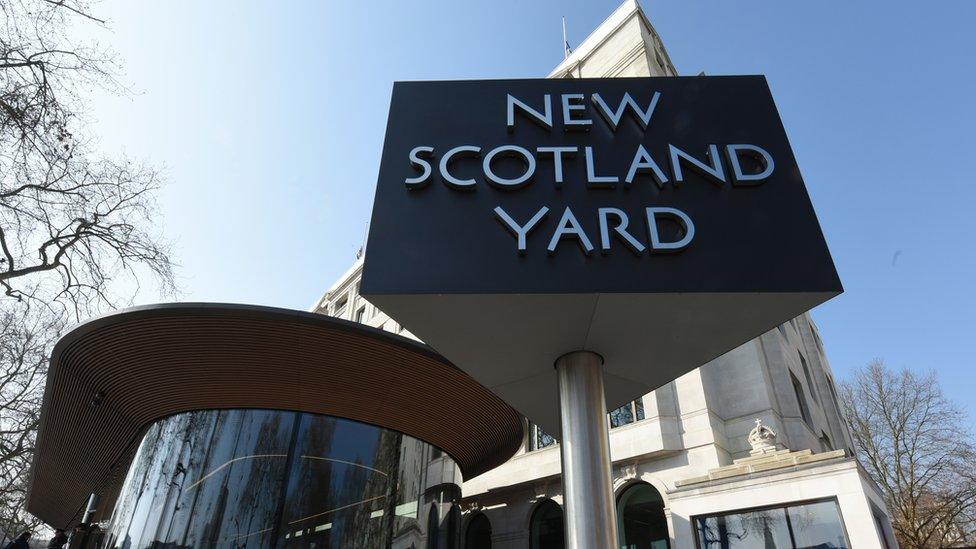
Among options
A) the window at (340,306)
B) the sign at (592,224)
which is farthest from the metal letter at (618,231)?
the window at (340,306)

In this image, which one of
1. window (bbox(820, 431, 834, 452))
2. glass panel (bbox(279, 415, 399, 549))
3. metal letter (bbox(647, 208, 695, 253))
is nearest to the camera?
metal letter (bbox(647, 208, 695, 253))

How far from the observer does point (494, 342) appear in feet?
21.7

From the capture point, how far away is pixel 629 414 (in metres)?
19.3

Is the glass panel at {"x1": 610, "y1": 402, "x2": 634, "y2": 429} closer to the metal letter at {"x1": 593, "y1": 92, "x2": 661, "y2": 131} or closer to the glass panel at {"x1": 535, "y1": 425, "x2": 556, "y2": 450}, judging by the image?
the glass panel at {"x1": 535, "y1": 425, "x2": 556, "y2": 450}

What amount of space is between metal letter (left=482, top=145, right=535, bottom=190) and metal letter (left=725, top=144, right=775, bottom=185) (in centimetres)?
224

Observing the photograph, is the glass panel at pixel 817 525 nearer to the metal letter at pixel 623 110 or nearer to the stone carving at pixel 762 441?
the stone carving at pixel 762 441

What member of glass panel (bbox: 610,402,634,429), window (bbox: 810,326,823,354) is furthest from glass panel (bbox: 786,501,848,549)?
window (bbox: 810,326,823,354)

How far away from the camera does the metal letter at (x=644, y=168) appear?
245 inches

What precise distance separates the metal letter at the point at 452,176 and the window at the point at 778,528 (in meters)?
11.0

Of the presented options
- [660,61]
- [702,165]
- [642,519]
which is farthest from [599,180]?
[660,61]

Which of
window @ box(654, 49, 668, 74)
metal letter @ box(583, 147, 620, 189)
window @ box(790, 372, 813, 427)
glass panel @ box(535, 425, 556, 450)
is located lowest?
metal letter @ box(583, 147, 620, 189)

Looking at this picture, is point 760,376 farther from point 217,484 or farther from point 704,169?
point 217,484

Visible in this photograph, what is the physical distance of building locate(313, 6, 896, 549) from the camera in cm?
1209

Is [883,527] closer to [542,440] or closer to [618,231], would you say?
[542,440]
